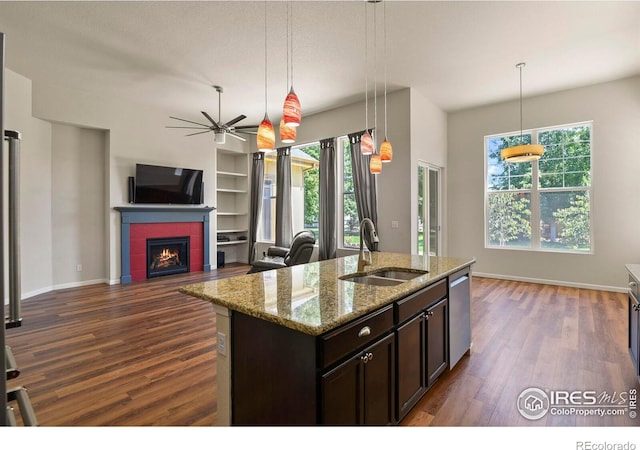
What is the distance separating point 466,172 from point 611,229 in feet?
8.05

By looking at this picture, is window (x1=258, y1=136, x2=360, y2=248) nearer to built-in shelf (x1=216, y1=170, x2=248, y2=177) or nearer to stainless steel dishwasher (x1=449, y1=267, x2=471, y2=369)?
built-in shelf (x1=216, y1=170, x2=248, y2=177)

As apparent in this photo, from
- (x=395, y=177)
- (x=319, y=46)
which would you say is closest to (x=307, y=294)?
(x=319, y=46)

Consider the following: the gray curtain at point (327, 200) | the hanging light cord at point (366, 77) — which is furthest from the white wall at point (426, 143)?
the gray curtain at point (327, 200)

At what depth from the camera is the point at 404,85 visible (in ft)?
17.0

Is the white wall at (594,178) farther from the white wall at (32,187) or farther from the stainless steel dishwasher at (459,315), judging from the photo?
the white wall at (32,187)

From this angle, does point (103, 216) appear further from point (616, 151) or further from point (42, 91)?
point (616, 151)

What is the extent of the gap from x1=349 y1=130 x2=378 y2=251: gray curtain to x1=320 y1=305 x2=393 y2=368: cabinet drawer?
4.04 m

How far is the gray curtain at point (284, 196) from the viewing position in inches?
284

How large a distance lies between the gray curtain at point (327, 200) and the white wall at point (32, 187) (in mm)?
4674

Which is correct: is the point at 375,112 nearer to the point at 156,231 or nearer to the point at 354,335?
the point at 156,231

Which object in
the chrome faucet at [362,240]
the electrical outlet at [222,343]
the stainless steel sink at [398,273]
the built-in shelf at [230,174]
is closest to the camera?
the electrical outlet at [222,343]

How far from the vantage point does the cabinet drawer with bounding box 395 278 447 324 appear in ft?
6.13

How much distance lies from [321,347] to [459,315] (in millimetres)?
1815

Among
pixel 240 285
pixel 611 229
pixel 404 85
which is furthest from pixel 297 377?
pixel 611 229
